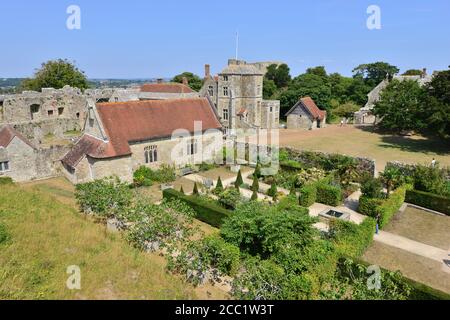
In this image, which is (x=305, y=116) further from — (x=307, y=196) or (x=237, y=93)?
(x=307, y=196)

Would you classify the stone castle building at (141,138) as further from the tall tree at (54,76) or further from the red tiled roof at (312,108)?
the tall tree at (54,76)

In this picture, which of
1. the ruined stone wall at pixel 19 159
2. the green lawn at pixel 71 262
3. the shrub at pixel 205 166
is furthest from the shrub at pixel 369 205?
the ruined stone wall at pixel 19 159

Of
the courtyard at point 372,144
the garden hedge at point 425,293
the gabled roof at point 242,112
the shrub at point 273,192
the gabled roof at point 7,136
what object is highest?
the gabled roof at point 242,112

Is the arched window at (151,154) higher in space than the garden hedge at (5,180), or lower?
higher

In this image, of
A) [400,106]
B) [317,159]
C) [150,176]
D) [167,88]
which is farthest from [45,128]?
[400,106]
